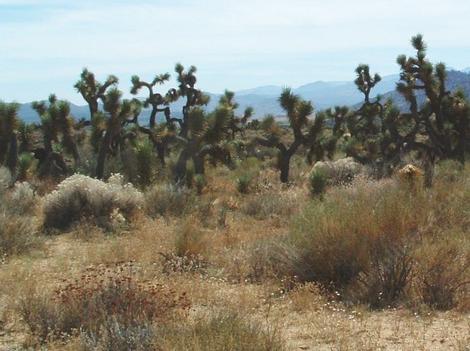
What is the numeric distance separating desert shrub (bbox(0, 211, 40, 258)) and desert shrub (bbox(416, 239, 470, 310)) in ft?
20.2

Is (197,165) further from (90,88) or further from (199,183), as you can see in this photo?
(90,88)

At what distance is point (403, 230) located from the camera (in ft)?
24.7

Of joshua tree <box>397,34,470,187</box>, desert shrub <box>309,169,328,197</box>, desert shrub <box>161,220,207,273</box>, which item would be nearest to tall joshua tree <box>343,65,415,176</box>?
joshua tree <box>397,34,470,187</box>

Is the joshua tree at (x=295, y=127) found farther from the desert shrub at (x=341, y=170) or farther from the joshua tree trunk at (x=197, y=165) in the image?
the joshua tree trunk at (x=197, y=165)

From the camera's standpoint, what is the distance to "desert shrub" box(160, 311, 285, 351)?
444 centimetres

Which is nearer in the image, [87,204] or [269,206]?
[87,204]

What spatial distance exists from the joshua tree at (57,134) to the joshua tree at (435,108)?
11522 millimetres

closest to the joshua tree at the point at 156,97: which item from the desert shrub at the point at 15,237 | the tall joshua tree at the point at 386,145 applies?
the tall joshua tree at the point at 386,145

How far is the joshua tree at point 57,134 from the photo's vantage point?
1984 centimetres

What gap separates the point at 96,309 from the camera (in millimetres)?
5828

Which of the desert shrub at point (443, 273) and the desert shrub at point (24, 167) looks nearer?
the desert shrub at point (443, 273)

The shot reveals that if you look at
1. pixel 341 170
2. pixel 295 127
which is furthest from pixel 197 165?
pixel 341 170

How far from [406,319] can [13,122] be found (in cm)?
1654

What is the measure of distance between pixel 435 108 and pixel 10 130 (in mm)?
14887
